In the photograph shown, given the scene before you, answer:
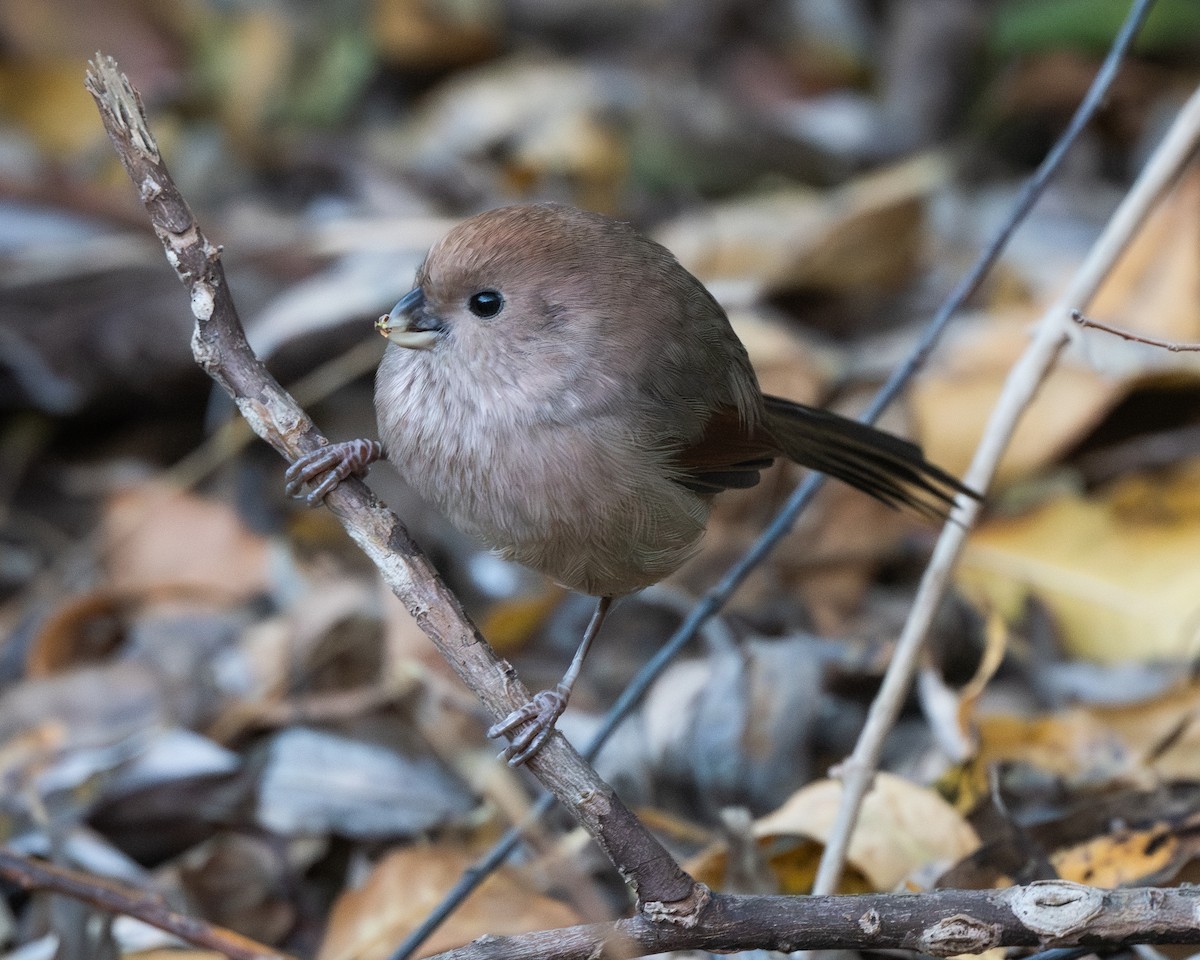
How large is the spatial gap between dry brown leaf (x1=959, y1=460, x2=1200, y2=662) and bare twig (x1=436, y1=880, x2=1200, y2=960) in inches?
65.1

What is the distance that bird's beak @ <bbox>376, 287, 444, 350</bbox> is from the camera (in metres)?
2.24

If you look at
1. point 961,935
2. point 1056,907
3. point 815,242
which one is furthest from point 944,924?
point 815,242

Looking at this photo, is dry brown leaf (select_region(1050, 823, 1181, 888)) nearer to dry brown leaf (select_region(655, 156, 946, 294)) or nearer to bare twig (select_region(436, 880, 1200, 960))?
bare twig (select_region(436, 880, 1200, 960))

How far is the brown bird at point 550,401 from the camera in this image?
217 centimetres

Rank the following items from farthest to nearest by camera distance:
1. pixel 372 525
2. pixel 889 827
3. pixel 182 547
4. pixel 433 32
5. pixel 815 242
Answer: pixel 433 32
pixel 815 242
pixel 182 547
pixel 889 827
pixel 372 525

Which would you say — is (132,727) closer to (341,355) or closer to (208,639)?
(208,639)

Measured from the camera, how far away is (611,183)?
5277 millimetres

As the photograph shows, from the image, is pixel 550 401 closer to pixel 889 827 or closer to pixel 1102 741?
pixel 889 827

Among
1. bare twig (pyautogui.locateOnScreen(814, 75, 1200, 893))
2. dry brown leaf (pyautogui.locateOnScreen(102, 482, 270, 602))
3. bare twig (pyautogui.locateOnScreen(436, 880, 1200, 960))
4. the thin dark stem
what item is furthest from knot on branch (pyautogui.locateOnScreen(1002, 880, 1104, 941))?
dry brown leaf (pyautogui.locateOnScreen(102, 482, 270, 602))

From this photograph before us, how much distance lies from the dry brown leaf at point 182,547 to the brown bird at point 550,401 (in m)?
1.57

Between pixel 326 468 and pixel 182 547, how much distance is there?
1.86 m

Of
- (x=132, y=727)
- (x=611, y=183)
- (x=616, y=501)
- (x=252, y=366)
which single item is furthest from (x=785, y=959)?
(x=611, y=183)

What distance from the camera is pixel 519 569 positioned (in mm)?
3684

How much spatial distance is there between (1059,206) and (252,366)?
411cm
